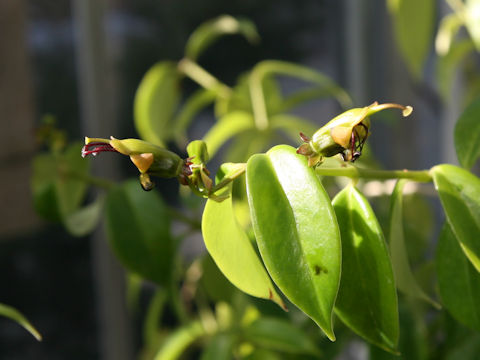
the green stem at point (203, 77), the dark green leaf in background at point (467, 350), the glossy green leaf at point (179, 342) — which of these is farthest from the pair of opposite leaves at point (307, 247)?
the green stem at point (203, 77)

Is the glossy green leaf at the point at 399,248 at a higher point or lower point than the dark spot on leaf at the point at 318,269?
lower

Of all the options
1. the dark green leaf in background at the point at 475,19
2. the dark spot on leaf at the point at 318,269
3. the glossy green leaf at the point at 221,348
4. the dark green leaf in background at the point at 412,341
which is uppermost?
the dark green leaf in background at the point at 475,19

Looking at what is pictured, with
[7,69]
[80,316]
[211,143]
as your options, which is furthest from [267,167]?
[80,316]

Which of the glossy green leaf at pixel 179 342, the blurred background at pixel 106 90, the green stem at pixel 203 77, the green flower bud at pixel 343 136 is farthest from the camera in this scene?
the blurred background at pixel 106 90

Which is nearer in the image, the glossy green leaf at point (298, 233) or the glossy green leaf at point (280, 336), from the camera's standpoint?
the glossy green leaf at point (298, 233)

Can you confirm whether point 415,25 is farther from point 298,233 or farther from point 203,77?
point 298,233

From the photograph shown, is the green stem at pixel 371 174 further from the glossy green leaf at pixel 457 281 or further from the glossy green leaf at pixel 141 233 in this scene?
the glossy green leaf at pixel 141 233
